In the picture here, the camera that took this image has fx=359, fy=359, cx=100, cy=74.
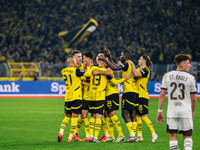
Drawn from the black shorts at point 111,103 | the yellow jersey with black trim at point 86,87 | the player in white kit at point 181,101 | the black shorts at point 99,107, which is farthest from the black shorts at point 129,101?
the player in white kit at point 181,101

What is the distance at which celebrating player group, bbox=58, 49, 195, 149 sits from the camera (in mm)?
8898

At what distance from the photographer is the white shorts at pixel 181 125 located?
5.86 meters

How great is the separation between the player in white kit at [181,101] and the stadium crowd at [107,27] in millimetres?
25280

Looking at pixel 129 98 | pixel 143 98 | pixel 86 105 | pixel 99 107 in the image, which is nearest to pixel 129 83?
pixel 129 98

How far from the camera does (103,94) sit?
29.6 feet

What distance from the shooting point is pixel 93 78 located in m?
9.09

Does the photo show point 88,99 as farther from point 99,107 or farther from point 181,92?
point 181,92

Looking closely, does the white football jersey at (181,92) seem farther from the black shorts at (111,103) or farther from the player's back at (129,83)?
the black shorts at (111,103)

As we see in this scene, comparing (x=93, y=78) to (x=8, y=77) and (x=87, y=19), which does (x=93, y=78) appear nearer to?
(x=8, y=77)

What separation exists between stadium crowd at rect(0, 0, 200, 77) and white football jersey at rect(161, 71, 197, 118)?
25304mm

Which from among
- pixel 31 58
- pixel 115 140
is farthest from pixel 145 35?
pixel 115 140

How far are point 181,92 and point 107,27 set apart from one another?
98.0 feet

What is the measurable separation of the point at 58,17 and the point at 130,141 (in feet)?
94.3

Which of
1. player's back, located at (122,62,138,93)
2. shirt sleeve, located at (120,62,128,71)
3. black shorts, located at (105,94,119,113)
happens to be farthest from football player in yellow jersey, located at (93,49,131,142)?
shirt sleeve, located at (120,62,128,71)
